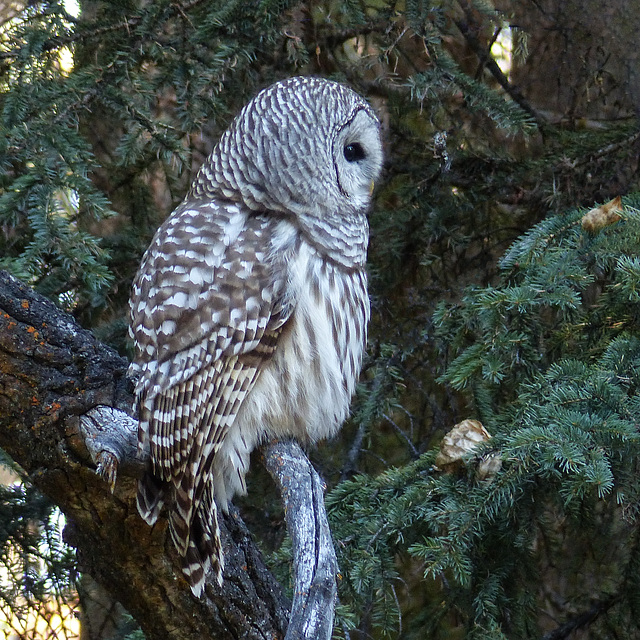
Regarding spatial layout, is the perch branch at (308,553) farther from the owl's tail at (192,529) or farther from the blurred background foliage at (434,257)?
the blurred background foliage at (434,257)

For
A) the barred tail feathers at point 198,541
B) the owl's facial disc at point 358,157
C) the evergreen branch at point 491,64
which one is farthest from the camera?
the evergreen branch at point 491,64

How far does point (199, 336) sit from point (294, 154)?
1.98 feet

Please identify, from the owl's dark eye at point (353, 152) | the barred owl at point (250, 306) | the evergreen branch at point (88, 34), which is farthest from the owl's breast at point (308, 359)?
the evergreen branch at point (88, 34)

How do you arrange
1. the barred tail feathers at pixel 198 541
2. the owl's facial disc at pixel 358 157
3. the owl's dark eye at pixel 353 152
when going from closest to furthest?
the barred tail feathers at pixel 198 541 → the owl's facial disc at pixel 358 157 → the owl's dark eye at pixel 353 152

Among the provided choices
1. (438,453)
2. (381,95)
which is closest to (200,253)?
(438,453)

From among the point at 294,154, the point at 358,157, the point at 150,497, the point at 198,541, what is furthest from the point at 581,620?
the point at 294,154

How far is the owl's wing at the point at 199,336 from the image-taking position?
2.02m

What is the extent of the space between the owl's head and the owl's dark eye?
17 mm

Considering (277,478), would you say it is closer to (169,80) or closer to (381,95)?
(169,80)

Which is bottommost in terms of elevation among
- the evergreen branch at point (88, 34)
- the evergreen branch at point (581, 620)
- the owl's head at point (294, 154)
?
the evergreen branch at point (581, 620)

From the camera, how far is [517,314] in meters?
2.31

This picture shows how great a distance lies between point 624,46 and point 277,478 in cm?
221

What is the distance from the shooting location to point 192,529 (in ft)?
6.63

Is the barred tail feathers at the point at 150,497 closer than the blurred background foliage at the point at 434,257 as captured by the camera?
Yes
